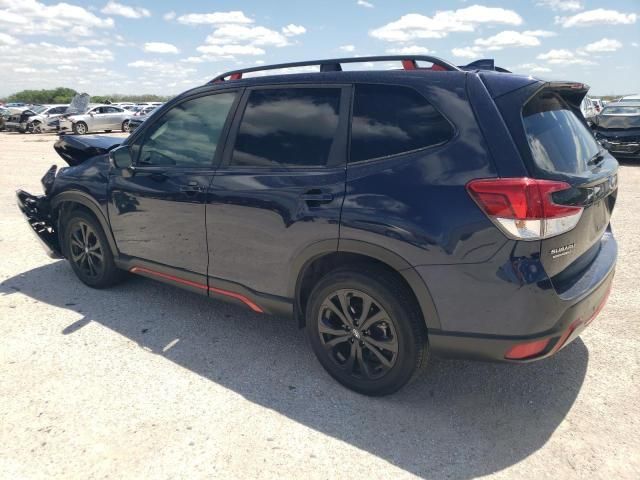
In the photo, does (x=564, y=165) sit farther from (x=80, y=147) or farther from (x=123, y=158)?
(x=80, y=147)

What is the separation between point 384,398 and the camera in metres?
A: 2.84

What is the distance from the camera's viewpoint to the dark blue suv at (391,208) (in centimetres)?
226

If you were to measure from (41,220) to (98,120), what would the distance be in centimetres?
2344

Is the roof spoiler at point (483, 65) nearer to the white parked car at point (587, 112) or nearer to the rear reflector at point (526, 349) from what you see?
the white parked car at point (587, 112)

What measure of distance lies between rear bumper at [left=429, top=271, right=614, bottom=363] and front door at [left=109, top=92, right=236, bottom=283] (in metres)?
1.76

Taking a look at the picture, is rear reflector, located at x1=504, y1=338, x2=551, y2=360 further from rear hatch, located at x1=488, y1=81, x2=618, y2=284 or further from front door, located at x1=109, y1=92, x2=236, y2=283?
front door, located at x1=109, y1=92, x2=236, y2=283

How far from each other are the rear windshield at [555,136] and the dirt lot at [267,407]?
1.36 m

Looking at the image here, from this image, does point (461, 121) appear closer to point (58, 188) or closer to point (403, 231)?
point (403, 231)

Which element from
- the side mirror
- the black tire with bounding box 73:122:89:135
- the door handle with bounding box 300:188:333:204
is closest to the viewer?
the door handle with bounding box 300:188:333:204

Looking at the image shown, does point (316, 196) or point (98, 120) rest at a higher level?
→ point (316, 196)

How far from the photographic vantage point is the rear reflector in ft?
7.56

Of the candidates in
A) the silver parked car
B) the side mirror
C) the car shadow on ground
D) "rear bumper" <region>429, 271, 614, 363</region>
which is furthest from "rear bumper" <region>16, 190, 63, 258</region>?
the silver parked car

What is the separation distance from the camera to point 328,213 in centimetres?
268

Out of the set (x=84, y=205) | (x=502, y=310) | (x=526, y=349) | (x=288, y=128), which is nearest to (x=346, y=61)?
(x=288, y=128)
